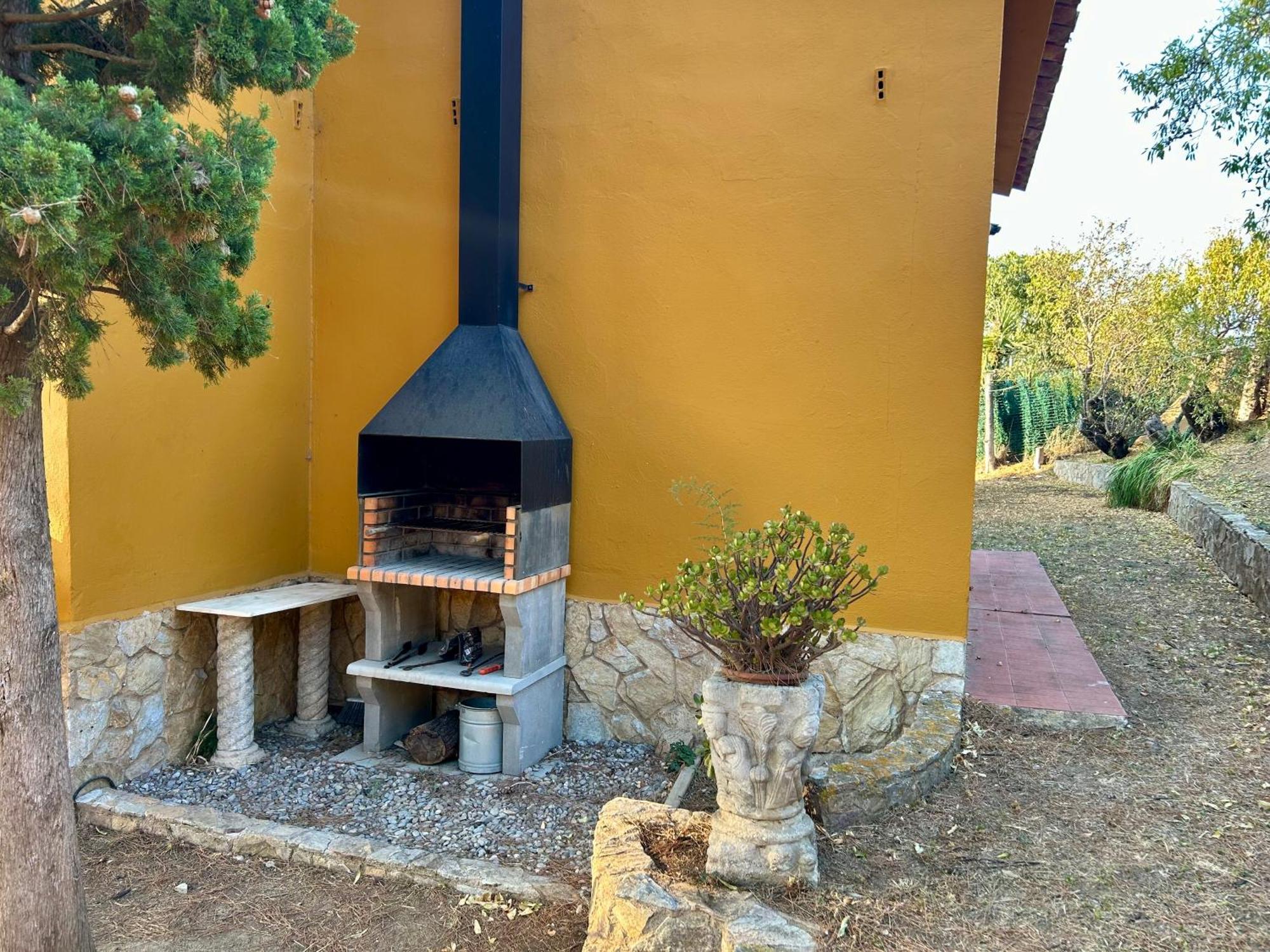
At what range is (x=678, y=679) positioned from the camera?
478 cm

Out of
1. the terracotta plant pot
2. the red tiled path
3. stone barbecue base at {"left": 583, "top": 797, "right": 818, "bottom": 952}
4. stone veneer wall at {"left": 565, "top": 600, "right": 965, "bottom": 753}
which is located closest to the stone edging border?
stone barbecue base at {"left": 583, "top": 797, "right": 818, "bottom": 952}

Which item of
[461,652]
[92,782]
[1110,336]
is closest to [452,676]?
[461,652]

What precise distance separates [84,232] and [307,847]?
266 cm

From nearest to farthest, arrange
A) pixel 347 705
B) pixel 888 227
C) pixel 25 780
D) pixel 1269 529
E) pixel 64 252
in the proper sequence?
pixel 64 252 → pixel 25 780 → pixel 888 227 → pixel 347 705 → pixel 1269 529

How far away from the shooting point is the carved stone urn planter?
2.64 metres

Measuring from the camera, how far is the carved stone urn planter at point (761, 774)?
2637 millimetres

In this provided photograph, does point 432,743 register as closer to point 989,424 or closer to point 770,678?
point 770,678

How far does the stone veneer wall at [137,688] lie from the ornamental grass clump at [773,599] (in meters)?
3.04

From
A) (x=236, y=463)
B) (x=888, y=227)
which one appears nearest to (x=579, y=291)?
(x=888, y=227)

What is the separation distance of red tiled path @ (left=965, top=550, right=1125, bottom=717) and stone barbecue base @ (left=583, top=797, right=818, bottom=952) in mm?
2483

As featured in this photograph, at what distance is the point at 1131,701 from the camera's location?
4.54 meters

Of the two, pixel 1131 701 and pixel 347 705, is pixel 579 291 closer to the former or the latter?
pixel 347 705

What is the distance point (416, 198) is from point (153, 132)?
9.78 ft

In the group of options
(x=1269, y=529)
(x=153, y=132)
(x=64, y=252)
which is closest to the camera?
(x=64, y=252)
